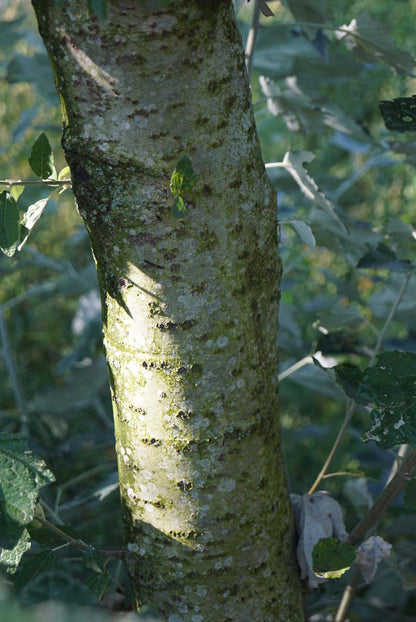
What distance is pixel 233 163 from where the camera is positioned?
22.0 inches

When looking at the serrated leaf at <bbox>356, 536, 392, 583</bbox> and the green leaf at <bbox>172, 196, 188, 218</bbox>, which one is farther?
the serrated leaf at <bbox>356, 536, 392, 583</bbox>

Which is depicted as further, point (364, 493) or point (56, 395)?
point (56, 395)

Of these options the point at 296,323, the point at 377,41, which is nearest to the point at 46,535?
the point at 377,41

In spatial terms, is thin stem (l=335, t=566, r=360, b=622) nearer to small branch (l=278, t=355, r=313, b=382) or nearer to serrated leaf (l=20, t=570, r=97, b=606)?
small branch (l=278, t=355, r=313, b=382)

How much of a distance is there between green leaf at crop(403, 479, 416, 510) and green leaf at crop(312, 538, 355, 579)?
0.24 ft

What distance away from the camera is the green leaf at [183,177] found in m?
0.51

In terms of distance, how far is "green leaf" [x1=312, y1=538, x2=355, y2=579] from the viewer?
0.65 meters

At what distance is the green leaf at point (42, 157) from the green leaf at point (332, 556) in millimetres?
456

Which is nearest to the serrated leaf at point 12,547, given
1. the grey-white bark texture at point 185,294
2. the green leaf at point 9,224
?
the grey-white bark texture at point 185,294

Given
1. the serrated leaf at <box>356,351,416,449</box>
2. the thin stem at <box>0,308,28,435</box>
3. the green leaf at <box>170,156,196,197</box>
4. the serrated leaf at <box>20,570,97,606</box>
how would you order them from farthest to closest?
the thin stem at <box>0,308,28,435</box> → the serrated leaf at <box>356,351,416,449</box> → the green leaf at <box>170,156,196,197</box> → the serrated leaf at <box>20,570,97,606</box>

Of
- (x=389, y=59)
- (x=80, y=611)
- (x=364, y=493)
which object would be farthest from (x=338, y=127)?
(x=80, y=611)

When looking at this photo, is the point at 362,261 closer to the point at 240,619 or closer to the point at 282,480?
the point at 282,480

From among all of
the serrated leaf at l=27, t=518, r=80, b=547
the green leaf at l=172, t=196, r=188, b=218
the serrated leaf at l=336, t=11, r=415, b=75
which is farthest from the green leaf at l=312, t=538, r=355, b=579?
the serrated leaf at l=336, t=11, r=415, b=75

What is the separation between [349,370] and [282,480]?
0.48 ft
